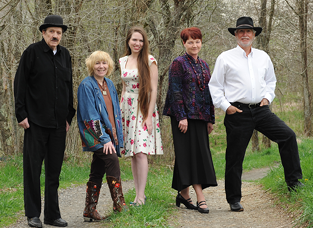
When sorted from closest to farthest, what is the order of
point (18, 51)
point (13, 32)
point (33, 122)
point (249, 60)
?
point (33, 122) < point (249, 60) < point (13, 32) < point (18, 51)

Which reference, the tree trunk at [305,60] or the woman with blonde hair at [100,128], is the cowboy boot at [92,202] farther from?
the tree trunk at [305,60]

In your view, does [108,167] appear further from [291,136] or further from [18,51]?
[18,51]

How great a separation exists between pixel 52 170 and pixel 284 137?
2638 mm

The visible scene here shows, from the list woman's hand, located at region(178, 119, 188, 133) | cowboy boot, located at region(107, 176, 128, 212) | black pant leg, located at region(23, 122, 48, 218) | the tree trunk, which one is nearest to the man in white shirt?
woman's hand, located at region(178, 119, 188, 133)

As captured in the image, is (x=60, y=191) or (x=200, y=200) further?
(x=60, y=191)

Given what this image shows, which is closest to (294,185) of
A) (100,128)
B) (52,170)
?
(100,128)

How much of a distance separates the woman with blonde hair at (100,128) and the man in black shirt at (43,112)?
0.25 meters

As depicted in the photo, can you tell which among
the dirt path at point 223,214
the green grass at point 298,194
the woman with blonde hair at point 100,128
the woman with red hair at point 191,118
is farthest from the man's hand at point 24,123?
the green grass at point 298,194

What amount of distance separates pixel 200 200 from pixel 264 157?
810 cm

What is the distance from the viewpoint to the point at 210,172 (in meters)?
4.38

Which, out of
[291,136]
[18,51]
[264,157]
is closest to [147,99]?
[291,136]

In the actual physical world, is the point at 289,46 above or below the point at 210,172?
above

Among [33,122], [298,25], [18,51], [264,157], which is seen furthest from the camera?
[298,25]

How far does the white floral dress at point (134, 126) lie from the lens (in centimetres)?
445
